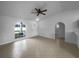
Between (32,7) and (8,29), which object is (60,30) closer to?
(32,7)

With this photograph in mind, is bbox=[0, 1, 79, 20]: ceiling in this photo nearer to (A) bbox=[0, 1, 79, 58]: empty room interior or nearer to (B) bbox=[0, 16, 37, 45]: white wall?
(A) bbox=[0, 1, 79, 58]: empty room interior

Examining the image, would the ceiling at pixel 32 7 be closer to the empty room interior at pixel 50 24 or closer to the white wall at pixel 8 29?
the empty room interior at pixel 50 24

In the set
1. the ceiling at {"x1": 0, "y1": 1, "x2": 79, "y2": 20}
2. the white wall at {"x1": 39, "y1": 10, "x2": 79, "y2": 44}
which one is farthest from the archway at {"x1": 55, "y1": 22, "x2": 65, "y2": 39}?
the ceiling at {"x1": 0, "y1": 1, "x2": 79, "y2": 20}

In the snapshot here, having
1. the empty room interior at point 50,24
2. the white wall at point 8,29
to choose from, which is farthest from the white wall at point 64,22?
the white wall at point 8,29

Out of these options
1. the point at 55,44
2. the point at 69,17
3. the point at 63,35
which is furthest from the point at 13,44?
the point at 69,17

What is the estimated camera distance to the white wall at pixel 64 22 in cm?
309

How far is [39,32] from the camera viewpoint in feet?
10.8

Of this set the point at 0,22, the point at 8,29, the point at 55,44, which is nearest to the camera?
A: the point at 55,44

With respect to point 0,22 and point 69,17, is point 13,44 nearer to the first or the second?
point 0,22

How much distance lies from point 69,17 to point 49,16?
848mm

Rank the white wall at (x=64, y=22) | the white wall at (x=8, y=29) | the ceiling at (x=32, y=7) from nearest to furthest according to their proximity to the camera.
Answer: the ceiling at (x=32, y=7) < the white wall at (x=64, y=22) < the white wall at (x=8, y=29)

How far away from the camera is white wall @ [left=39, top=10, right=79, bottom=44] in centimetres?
309

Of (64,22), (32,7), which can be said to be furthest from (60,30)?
(32,7)

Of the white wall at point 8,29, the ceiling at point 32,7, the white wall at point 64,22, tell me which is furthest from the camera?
the white wall at point 8,29
